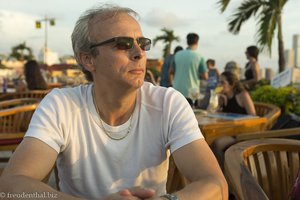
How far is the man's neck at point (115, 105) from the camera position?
5.88 feet

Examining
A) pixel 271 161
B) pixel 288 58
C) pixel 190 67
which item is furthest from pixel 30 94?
pixel 288 58

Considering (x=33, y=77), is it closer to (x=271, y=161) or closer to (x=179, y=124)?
(x=179, y=124)

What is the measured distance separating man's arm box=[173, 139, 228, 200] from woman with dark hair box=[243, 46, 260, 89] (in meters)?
4.66

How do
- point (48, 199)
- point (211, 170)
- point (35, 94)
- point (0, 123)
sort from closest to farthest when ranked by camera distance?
1. point (48, 199)
2. point (211, 170)
3. point (0, 123)
4. point (35, 94)

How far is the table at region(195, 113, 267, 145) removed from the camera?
3105 mm

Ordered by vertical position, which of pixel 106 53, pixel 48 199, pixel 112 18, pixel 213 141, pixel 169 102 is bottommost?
pixel 213 141

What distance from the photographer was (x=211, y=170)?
4.95 feet

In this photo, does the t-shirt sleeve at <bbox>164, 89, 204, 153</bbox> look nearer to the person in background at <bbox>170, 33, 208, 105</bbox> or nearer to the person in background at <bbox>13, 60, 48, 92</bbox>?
the person in background at <bbox>170, 33, 208, 105</bbox>

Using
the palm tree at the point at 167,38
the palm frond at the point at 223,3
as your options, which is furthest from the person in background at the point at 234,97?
the palm tree at the point at 167,38

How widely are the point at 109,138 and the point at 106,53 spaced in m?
0.41

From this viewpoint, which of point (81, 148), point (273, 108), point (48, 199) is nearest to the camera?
point (48, 199)

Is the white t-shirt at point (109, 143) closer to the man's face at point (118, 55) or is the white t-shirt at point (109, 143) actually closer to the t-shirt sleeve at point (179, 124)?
the t-shirt sleeve at point (179, 124)

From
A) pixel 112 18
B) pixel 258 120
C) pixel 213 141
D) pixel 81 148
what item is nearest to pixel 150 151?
pixel 81 148

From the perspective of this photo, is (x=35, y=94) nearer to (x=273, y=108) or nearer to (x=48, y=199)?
(x=273, y=108)
